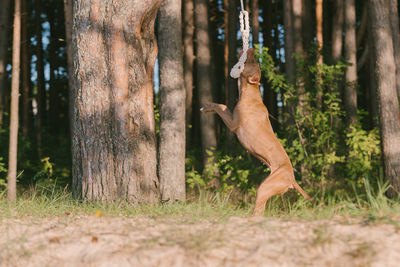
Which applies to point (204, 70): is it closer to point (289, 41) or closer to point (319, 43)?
point (289, 41)

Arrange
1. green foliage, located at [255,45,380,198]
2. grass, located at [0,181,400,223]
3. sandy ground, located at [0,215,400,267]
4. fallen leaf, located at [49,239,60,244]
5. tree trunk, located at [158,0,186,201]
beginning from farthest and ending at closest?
green foliage, located at [255,45,380,198] < tree trunk, located at [158,0,186,201] < grass, located at [0,181,400,223] < fallen leaf, located at [49,239,60,244] < sandy ground, located at [0,215,400,267]

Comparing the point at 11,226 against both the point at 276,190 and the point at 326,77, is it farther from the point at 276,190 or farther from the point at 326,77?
the point at 326,77

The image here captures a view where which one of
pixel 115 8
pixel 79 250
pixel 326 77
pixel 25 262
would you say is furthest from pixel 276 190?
pixel 326 77

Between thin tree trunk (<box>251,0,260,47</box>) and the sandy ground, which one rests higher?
thin tree trunk (<box>251,0,260,47</box>)

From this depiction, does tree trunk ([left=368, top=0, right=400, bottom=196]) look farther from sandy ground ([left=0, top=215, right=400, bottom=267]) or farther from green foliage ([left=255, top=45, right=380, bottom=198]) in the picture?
sandy ground ([left=0, top=215, right=400, bottom=267])

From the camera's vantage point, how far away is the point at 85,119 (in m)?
5.72

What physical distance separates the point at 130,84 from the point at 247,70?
1.92 m

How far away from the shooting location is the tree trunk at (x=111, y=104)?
5.69 meters

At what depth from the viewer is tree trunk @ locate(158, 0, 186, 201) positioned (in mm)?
8297

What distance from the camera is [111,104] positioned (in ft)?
18.8

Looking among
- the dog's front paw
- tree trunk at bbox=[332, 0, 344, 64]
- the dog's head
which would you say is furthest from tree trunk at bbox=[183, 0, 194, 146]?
the dog's head

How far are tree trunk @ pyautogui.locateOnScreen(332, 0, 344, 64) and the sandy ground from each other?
8794mm

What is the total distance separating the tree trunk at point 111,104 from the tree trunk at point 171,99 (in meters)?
2.41

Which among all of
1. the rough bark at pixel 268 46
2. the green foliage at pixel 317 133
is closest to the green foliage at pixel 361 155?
the green foliage at pixel 317 133
